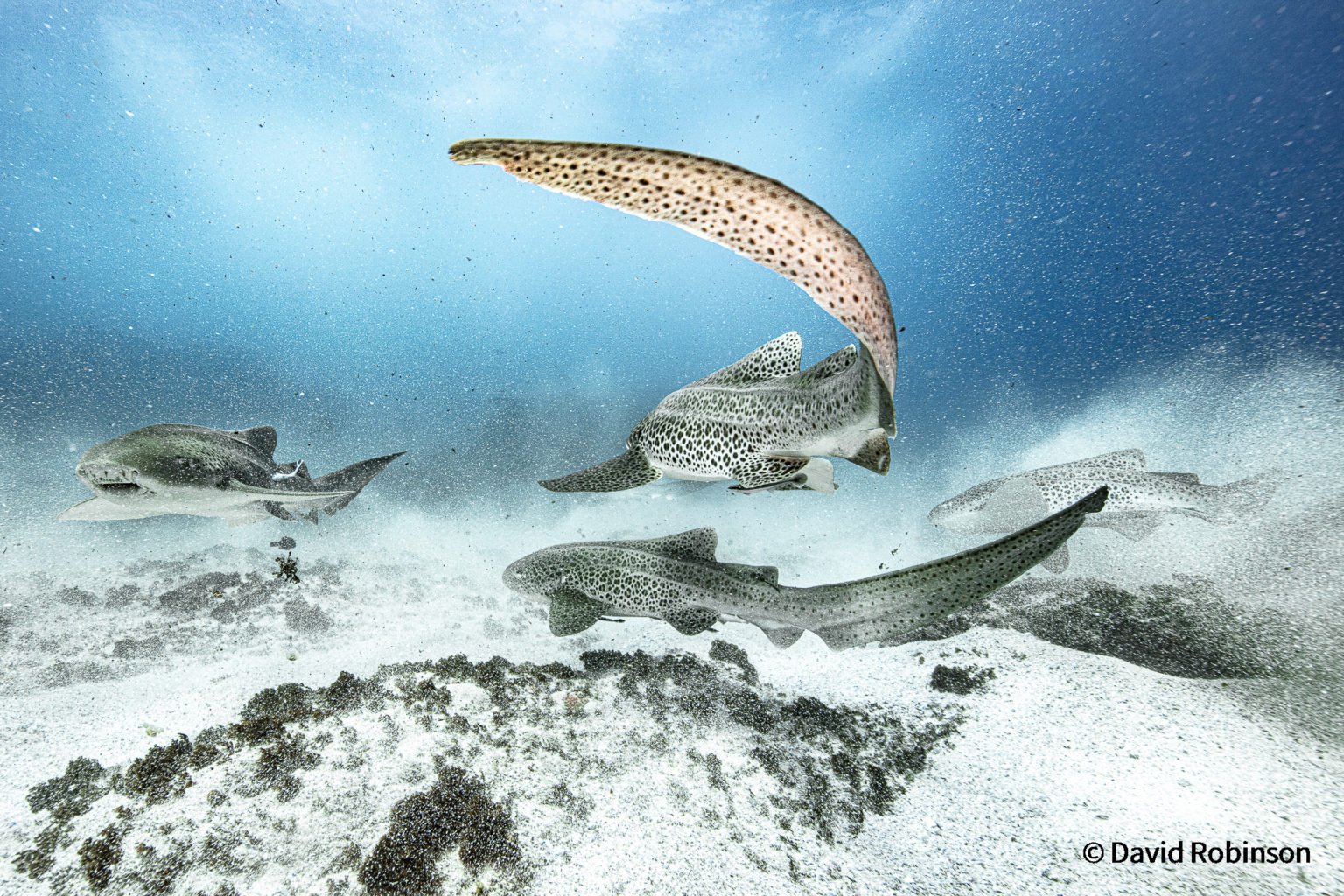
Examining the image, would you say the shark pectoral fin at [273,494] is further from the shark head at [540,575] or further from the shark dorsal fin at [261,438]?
the shark head at [540,575]

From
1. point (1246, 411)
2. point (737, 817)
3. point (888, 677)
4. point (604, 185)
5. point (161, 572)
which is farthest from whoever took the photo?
point (1246, 411)

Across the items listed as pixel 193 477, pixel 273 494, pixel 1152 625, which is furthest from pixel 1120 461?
pixel 193 477

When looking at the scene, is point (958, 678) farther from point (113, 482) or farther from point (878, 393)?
point (113, 482)

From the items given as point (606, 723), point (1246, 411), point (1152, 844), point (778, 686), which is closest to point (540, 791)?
point (606, 723)

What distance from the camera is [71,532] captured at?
22.1 ft

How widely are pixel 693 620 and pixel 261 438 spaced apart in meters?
4.25

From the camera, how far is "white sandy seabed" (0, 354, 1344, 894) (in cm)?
196

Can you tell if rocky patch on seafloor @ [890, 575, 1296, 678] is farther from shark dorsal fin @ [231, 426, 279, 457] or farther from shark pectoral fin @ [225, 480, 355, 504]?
shark dorsal fin @ [231, 426, 279, 457]

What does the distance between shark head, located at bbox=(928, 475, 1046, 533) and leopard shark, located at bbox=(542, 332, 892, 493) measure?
276 cm

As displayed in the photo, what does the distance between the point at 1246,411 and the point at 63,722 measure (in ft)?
43.1

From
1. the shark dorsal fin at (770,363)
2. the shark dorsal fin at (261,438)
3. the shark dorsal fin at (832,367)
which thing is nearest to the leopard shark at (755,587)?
the shark dorsal fin at (832,367)

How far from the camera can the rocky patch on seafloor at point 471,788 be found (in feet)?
6.40

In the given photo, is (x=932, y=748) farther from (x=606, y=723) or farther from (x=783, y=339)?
(x=783, y=339)

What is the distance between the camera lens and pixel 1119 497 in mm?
4223
